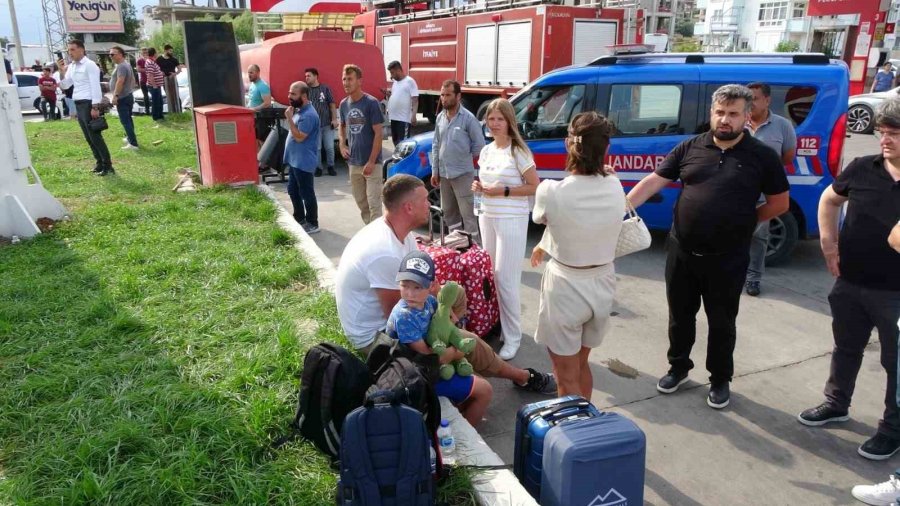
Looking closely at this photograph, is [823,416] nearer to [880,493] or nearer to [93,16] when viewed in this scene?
[880,493]

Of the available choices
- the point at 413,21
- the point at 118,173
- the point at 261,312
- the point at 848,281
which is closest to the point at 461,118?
the point at 261,312

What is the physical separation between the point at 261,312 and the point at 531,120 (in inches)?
146

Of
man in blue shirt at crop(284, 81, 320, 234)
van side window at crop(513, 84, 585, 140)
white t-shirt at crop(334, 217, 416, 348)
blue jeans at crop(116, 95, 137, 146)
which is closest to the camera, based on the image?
white t-shirt at crop(334, 217, 416, 348)

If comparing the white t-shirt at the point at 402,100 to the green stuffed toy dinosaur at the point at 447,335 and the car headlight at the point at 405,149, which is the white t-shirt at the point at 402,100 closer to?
the car headlight at the point at 405,149

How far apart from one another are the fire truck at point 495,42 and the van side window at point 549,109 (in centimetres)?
579

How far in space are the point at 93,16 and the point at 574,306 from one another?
68230 millimetres

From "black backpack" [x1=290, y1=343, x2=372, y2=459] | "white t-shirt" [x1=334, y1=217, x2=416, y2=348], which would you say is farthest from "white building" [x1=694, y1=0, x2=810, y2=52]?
"black backpack" [x1=290, y1=343, x2=372, y2=459]

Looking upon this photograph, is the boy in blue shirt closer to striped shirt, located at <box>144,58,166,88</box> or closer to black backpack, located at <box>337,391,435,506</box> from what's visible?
black backpack, located at <box>337,391,435,506</box>

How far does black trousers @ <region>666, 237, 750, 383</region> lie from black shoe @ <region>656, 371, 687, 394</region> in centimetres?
3

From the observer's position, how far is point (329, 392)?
284cm

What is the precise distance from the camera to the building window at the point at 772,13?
204ft

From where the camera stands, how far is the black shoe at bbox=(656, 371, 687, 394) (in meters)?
4.07

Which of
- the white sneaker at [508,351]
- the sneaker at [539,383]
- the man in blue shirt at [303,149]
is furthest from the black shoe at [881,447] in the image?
the man in blue shirt at [303,149]

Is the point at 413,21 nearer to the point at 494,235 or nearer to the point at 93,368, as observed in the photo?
the point at 494,235
